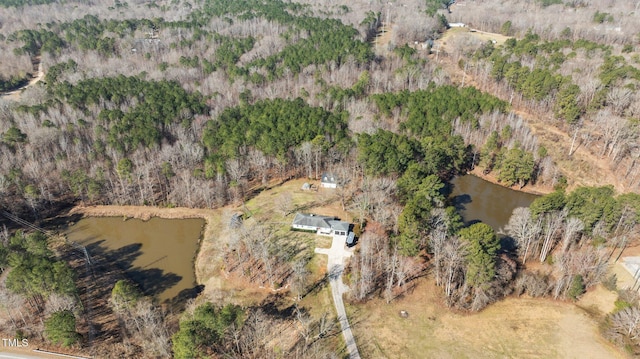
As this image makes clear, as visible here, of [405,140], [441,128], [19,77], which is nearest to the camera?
[405,140]

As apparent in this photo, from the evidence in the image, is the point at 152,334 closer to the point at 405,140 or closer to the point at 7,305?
the point at 7,305

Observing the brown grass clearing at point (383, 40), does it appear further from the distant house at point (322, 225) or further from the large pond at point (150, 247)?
the large pond at point (150, 247)

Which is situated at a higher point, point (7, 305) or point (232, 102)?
point (232, 102)

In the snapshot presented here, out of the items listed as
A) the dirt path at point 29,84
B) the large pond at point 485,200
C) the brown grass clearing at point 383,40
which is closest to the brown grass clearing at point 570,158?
the large pond at point 485,200

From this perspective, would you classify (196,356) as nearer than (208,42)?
Yes

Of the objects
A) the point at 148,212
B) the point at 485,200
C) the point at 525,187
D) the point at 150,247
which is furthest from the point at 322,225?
the point at 525,187

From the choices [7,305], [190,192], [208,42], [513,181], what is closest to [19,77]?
[208,42]

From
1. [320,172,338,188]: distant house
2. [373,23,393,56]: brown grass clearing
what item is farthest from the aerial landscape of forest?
[373,23,393,56]: brown grass clearing
